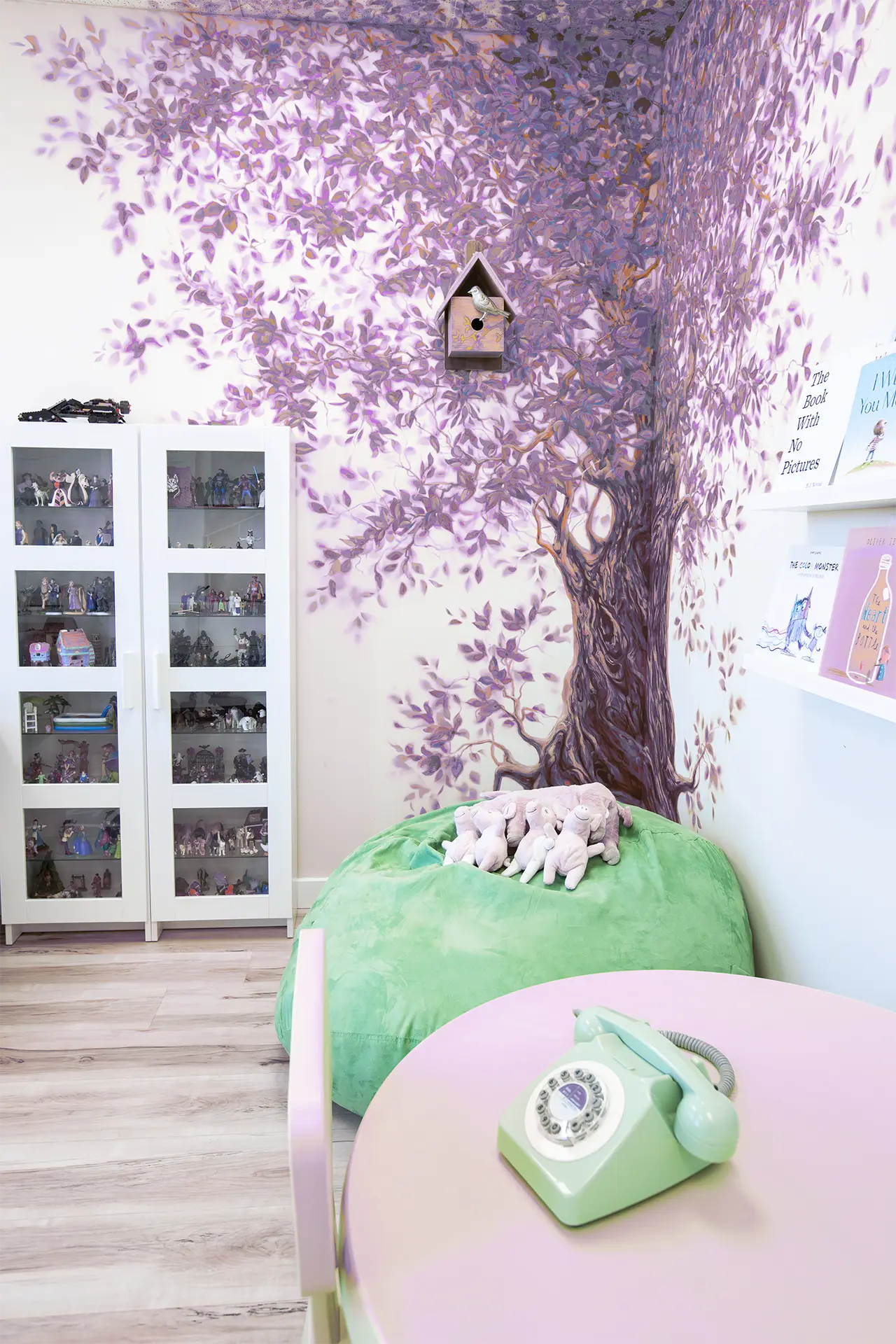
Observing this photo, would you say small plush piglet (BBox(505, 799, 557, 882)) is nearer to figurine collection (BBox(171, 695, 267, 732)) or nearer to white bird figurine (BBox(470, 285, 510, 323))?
figurine collection (BBox(171, 695, 267, 732))

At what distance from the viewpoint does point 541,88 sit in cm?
293

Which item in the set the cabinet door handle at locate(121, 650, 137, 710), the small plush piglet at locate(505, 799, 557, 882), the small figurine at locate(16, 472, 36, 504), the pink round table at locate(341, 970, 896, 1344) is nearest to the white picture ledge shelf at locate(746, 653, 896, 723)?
the pink round table at locate(341, 970, 896, 1344)

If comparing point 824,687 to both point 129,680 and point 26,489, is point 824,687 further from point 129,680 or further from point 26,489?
point 26,489

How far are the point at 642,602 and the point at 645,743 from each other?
0.55 meters

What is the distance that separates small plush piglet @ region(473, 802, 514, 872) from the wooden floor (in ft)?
2.33

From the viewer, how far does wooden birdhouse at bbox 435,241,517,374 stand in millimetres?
2854

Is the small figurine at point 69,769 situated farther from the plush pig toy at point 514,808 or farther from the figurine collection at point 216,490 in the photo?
the plush pig toy at point 514,808

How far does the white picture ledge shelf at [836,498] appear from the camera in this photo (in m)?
1.41

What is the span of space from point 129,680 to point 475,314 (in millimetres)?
1726

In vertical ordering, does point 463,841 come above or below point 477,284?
below

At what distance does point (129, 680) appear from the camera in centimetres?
281

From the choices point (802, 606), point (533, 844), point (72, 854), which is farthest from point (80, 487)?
point (802, 606)

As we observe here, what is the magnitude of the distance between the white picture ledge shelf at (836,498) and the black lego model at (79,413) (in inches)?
80.9

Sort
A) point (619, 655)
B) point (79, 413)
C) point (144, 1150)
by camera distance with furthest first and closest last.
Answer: point (619, 655) < point (79, 413) < point (144, 1150)
